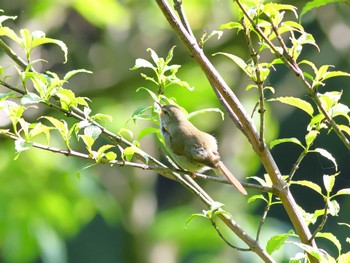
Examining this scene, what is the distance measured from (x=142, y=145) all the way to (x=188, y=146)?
3537 millimetres

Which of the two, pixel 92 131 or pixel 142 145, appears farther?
pixel 142 145

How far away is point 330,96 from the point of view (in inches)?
69.1

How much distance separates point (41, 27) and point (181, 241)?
2.09m

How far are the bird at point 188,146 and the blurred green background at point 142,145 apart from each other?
2.40 m

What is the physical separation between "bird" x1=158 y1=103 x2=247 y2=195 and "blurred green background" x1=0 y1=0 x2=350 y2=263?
7.87 ft

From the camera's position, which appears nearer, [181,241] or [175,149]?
[175,149]

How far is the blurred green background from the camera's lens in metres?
5.27

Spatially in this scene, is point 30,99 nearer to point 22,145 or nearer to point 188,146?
point 22,145

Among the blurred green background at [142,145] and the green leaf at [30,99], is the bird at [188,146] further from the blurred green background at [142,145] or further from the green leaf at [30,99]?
the blurred green background at [142,145]

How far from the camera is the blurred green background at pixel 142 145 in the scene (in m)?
5.27

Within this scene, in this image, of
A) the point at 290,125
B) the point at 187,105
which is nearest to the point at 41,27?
the point at 187,105

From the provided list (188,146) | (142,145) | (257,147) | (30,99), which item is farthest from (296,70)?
(142,145)

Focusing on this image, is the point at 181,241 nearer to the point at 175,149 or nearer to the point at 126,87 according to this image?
the point at 126,87

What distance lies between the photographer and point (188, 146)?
2.62m
